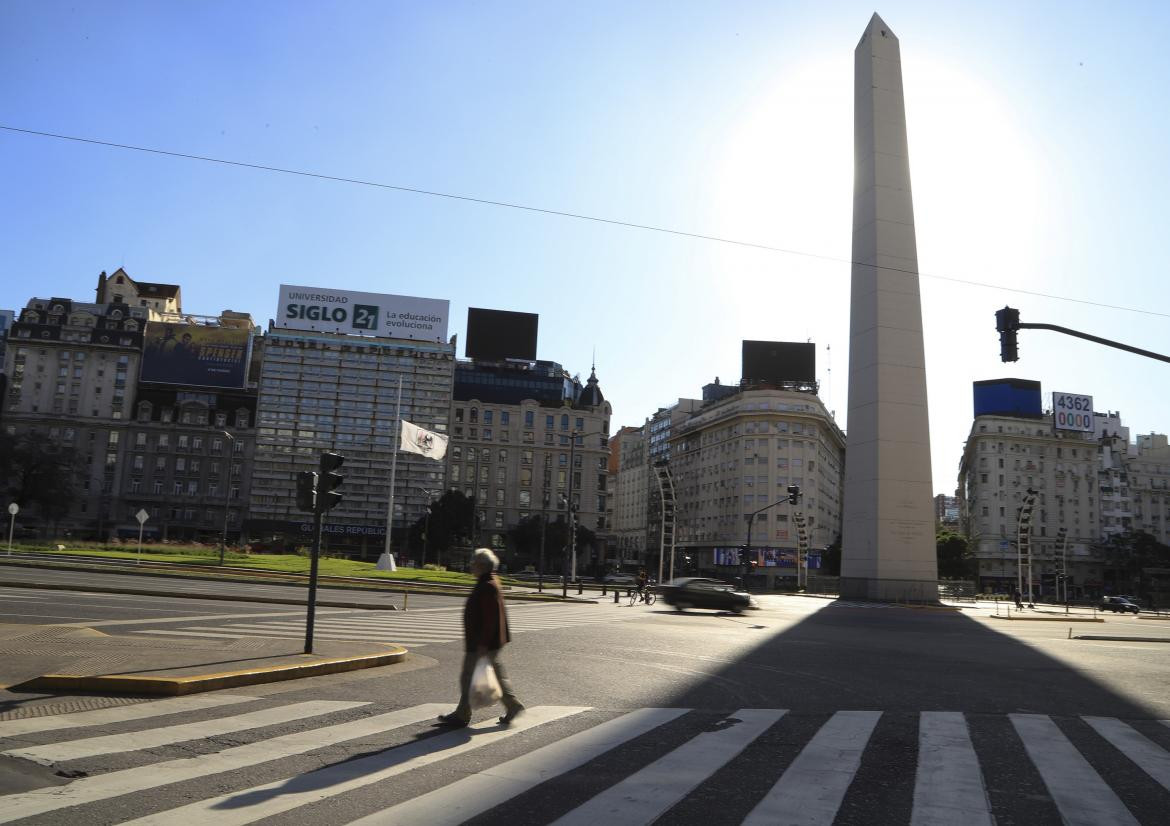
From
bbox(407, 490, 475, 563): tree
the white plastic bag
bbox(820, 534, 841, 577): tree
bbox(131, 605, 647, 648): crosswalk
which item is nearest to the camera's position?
the white plastic bag

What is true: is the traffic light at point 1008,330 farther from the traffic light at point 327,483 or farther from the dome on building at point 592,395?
the dome on building at point 592,395

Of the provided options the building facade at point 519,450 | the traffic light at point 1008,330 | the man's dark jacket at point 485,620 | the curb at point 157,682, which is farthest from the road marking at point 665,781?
the building facade at point 519,450

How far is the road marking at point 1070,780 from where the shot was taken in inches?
198

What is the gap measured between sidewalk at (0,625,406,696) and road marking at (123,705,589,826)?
313cm

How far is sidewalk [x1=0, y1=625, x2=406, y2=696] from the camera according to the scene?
26.1ft

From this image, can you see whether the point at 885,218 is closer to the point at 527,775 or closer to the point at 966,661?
the point at 966,661

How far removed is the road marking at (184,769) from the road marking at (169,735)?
0.52 metres

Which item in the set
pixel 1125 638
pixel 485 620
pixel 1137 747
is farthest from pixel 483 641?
pixel 1125 638

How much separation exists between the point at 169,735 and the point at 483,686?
7.77ft

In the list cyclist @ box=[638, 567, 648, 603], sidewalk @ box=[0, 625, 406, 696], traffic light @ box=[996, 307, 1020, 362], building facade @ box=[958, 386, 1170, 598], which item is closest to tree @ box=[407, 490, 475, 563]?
cyclist @ box=[638, 567, 648, 603]

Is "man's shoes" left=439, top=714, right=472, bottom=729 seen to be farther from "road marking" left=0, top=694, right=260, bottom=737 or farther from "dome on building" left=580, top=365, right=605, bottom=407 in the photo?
"dome on building" left=580, top=365, right=605, bottom=407

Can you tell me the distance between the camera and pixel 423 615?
65.0 ft

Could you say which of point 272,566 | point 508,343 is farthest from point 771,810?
point 508,343

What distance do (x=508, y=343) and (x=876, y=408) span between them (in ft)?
216
